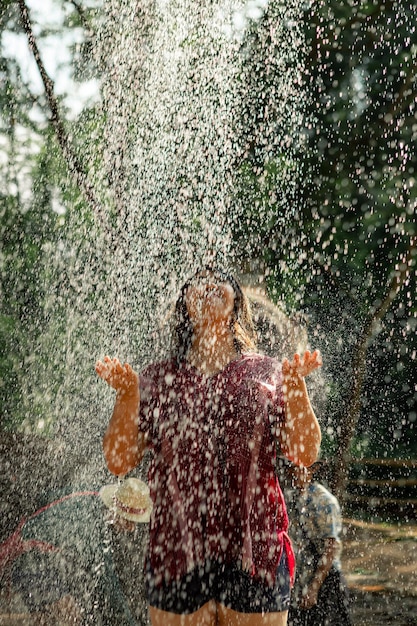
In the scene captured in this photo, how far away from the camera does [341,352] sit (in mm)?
7879

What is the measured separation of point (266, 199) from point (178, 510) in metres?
4.29

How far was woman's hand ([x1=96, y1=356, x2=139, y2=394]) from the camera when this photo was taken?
173 centimetres

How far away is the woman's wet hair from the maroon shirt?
0.45ft

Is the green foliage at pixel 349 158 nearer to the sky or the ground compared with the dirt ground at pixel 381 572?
nearer to the sky

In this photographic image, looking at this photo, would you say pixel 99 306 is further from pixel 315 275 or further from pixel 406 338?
pixel 406 338

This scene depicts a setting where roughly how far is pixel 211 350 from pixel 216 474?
0.35 meters

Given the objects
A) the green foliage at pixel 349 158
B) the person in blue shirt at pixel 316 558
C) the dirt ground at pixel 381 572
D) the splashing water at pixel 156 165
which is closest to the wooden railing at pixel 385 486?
the dirt ground at pixel 381 572

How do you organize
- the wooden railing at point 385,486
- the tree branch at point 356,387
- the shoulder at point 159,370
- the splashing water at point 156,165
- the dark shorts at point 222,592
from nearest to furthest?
the dark shorts at point 222,592
the shoulder at point 159,370
the splashing water at point 156,165
the tree branch at point 356,387
the wooden railing at point 385,486

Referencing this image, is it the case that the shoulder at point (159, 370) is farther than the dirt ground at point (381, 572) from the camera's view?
No

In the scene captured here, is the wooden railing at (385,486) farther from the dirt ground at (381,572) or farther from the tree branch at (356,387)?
the tree branch at (356,387)

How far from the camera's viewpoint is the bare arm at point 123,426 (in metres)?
1.70

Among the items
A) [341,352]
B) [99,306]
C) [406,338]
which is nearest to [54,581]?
[99,306]

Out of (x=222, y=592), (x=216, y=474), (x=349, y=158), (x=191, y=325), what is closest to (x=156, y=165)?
(x=349, y=158)

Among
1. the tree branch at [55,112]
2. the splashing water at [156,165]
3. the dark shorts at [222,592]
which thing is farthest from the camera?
the tree branch at [55,112]
